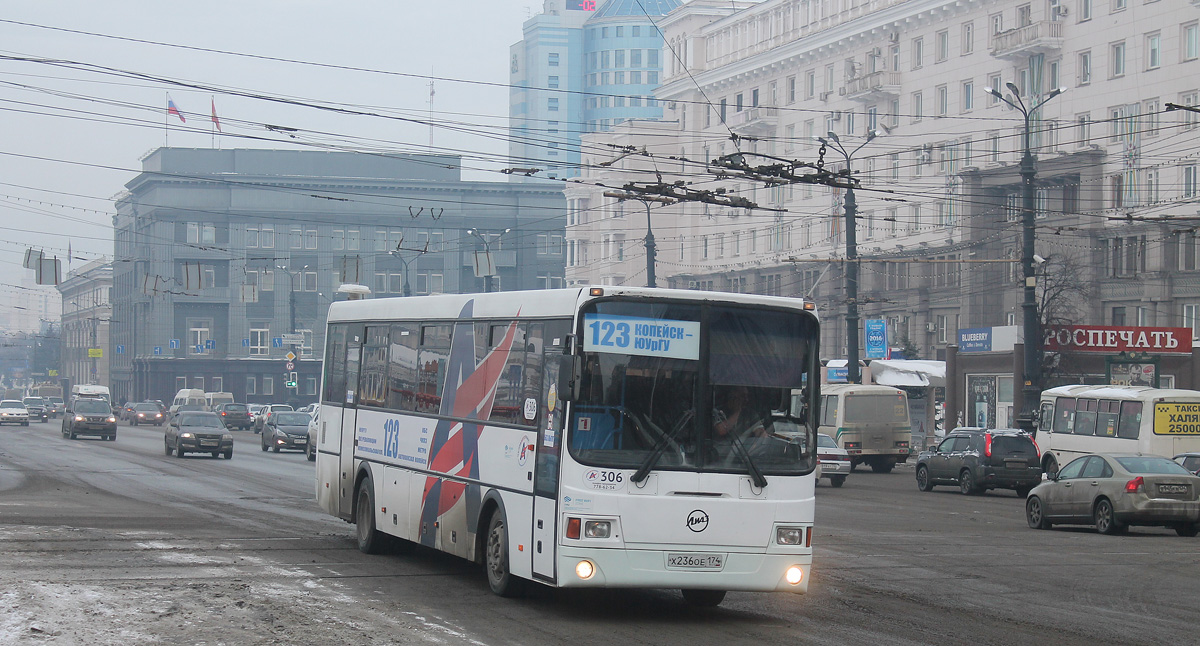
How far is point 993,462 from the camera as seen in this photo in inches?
1219

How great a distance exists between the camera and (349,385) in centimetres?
1650

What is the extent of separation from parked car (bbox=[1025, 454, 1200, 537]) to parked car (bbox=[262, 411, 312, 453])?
28.9 m

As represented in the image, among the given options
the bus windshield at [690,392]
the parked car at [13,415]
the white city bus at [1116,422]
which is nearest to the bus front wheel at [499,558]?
the bus windshield at [690,392]

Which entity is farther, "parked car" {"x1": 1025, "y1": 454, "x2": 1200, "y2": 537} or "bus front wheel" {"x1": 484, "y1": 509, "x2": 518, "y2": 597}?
"parked car" {"x1": 1025, "y1": 454, "x2": 1200, "y2": 537}

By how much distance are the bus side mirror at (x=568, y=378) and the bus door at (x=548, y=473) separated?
333mm

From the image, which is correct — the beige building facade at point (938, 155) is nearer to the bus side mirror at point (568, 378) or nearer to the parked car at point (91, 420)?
the parked car at point (91, 420)

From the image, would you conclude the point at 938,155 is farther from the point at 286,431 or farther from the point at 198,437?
the point at 198,437

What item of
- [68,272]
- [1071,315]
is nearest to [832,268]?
[1071,315]

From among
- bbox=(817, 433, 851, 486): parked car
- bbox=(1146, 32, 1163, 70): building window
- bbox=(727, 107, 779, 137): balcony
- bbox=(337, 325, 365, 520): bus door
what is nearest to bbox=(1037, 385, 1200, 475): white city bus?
bbox=(817, 433, 851, 486): parked car

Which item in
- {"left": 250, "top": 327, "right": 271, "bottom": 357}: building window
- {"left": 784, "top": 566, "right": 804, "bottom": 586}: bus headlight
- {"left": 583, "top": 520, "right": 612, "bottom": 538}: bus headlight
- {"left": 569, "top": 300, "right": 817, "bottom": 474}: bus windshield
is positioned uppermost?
{"left": 250, "top": 327, "right": 271, "bottom": 357}: building window

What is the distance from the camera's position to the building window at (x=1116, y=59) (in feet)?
184

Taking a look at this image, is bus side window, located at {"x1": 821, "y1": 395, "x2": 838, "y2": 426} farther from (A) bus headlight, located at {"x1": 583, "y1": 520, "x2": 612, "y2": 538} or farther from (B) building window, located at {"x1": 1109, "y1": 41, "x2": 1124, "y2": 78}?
(A) bus headlight, located at {"x1": 583, "y1": 520, "x2": 612, "y2": 538}

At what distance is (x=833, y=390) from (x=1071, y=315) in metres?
18.7

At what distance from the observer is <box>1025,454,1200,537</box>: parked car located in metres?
21.2
